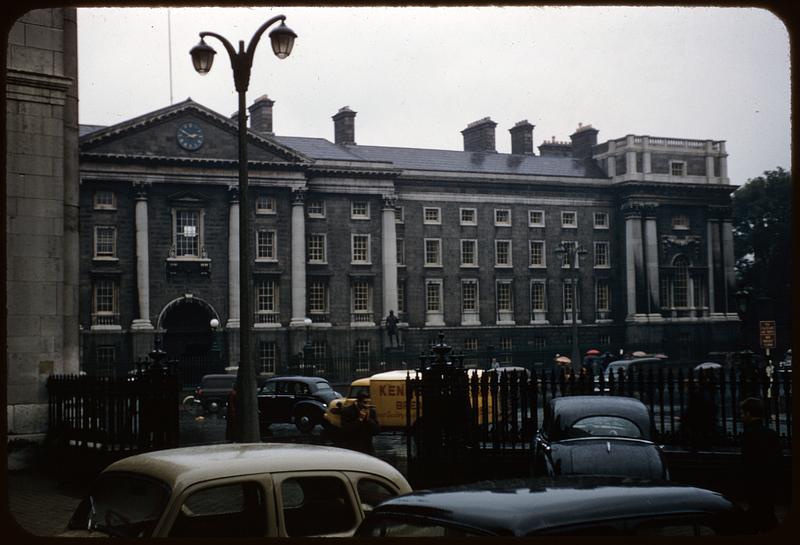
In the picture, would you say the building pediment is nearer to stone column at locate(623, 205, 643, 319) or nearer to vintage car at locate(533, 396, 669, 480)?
stone column at locate(623, 205, 643, 319)

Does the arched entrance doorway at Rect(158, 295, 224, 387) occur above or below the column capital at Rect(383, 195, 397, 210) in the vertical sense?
below

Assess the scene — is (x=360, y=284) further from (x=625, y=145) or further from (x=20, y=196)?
(x=20, y=196)

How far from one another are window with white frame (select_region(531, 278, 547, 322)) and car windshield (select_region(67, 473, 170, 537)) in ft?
191

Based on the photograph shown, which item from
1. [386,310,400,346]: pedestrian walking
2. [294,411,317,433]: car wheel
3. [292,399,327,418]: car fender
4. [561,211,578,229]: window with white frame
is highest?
[561,211,578,229]: window with white frame

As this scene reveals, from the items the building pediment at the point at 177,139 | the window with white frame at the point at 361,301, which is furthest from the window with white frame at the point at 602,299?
the building pediment at the point at 177,139

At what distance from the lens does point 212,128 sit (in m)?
53.7

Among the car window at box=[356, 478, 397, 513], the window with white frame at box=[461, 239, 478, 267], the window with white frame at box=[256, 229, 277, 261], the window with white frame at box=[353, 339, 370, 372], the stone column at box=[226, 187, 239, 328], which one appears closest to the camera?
the car window at box=[356, 478, 397, 513]

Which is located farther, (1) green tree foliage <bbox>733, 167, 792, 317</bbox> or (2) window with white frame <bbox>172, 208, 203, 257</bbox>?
(2) window with white frame <bbox>172, 208, 203, 257</bbox>

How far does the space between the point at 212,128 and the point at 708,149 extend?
34903mm

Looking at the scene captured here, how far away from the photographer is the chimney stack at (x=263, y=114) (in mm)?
58875

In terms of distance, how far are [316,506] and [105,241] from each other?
160ft

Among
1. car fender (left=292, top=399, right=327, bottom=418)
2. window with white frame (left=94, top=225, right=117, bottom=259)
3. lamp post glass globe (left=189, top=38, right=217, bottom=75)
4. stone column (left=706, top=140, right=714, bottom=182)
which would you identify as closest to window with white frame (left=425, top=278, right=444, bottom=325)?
window with white frame (left=94, top=225, right=117, bottom=259)

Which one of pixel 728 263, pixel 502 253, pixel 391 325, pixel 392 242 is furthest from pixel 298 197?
pixel 728 263

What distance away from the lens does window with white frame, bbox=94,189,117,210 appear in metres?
52.0
